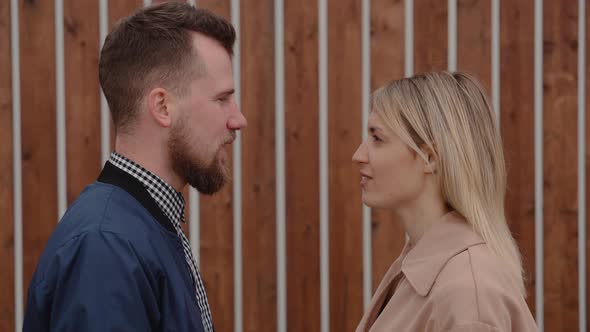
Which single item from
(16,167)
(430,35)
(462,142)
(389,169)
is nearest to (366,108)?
(430,35)

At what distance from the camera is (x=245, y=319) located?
9.69 ft

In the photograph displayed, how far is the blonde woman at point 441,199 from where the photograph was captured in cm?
158

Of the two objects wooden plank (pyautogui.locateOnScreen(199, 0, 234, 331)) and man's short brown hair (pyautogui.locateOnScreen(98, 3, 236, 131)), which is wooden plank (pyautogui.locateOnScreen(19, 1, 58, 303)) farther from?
man's short brown hair (pyautogui.locateOnScreen(98, 3, 236, 131))

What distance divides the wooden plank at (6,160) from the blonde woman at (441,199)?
158 centimetres

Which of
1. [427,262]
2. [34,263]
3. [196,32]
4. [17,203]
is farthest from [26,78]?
Result: [427,262]

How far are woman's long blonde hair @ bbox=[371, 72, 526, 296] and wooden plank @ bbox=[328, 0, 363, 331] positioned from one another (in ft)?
3.59

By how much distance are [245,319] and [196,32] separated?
1.60m

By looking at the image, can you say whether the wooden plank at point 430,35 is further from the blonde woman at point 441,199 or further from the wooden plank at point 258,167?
the blonde woman at point 441,199

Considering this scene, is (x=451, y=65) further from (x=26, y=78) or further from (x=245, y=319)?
(x=26, y=78)

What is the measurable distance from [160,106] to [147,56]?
0.35 feet

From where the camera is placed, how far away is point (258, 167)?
2.93m

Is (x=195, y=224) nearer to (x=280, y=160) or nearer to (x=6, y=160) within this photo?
(x=280, y=160)

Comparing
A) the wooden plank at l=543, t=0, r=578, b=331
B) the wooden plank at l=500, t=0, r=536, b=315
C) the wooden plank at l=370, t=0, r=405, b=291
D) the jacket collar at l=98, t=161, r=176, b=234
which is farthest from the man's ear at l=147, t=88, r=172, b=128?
the wooden plank at l=543, t=0, r=578, b=331

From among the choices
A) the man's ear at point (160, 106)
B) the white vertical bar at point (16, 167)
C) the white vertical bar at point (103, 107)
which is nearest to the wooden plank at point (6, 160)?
the white vertical bar at point (16, 167)
